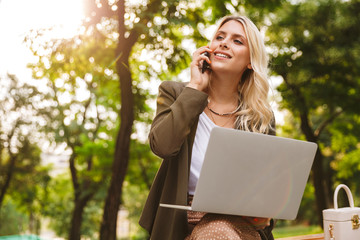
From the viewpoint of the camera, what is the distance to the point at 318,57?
10.6 meters

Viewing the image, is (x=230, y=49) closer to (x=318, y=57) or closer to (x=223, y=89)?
(x=223, y=89)

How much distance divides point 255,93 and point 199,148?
1.84 feet

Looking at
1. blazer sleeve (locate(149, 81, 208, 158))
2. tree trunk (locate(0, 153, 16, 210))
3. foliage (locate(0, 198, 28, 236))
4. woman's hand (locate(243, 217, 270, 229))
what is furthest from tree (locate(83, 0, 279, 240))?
foliage (locate(0, 198, 28, 236))

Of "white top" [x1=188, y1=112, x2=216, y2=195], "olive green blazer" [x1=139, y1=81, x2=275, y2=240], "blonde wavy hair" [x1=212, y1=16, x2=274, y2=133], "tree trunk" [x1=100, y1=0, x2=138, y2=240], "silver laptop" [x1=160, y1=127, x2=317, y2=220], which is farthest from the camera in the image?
"tree trunk" [x1=100, y1=0, x2=138, y2=240]

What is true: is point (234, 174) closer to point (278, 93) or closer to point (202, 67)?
point (202, 67)

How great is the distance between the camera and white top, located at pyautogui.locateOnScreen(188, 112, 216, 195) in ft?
6.25

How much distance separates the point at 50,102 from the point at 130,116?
1094 cm

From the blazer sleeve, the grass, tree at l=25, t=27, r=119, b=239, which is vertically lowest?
the grass

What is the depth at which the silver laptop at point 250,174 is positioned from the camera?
1.44 m

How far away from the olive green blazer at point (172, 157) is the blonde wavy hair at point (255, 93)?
0.38 m

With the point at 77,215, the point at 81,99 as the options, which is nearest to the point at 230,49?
the point at 77,215

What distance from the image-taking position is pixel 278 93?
38.1 feet

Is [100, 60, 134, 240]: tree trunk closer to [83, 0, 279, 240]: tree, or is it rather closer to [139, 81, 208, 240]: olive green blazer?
[83, 0, 279, 240]: tree

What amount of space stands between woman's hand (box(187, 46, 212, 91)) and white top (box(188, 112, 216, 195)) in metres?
0.18
